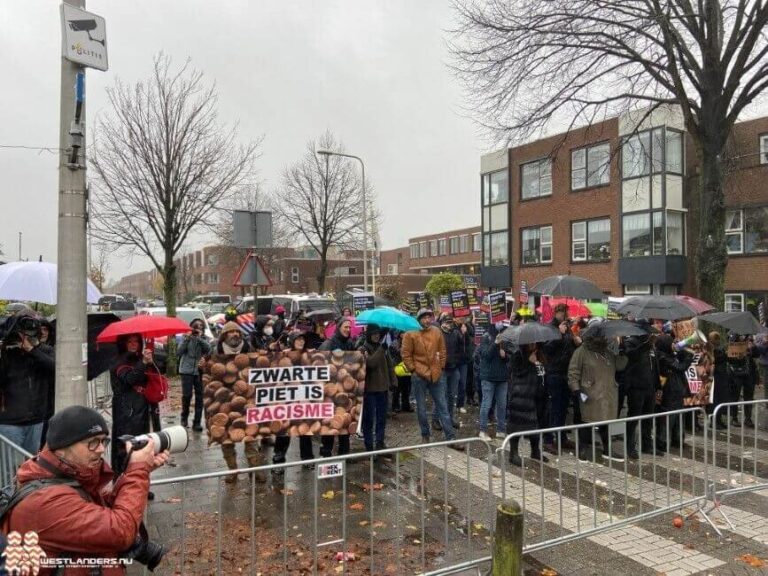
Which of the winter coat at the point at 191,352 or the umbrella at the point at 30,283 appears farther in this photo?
the winter coat at the point at 191,352

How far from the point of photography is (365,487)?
6.09m

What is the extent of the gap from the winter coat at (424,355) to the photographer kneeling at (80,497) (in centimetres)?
568

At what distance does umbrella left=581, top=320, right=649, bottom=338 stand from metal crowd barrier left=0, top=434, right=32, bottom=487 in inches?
251

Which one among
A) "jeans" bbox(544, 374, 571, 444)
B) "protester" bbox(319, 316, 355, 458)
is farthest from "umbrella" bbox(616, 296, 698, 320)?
"protester" bbox(319, 316, 355, 458)

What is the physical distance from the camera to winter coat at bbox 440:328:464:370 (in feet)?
29.8

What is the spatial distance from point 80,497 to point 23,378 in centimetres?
Result: 377

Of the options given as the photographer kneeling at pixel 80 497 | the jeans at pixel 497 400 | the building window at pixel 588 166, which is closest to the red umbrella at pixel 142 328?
the photographer kneeling at pixel 80 497

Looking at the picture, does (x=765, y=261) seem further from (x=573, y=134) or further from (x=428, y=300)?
(x=428, y=300)

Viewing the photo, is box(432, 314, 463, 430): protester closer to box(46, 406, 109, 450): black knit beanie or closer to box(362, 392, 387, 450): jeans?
box(362, 392, 387, 450): jeans

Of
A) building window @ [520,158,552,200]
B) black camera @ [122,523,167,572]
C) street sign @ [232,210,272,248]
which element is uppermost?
building window @ [520,158,552,200]

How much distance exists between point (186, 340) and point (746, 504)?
803 cm

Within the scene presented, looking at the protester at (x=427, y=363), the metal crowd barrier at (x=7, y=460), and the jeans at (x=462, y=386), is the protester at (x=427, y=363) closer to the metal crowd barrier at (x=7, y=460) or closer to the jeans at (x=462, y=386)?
the jeans at (x=462, y=386)

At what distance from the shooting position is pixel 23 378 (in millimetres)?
5242

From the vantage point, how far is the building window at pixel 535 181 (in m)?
28.4
